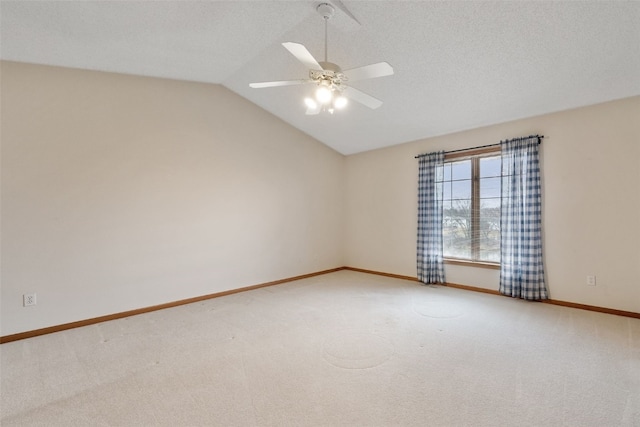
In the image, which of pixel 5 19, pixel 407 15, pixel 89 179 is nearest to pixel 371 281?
pixel 407 15

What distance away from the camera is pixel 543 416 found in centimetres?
169

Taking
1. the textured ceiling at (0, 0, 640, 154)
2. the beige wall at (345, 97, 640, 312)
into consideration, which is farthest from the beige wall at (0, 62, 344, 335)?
the beige wall at (345, 97, 640, 312)

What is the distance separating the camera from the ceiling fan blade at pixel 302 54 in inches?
75.3

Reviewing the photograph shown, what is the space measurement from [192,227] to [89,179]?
1231 mm

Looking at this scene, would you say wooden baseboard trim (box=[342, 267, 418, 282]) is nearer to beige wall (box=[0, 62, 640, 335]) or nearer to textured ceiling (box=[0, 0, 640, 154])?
beige wall (box=[0, 62, 640, 335])

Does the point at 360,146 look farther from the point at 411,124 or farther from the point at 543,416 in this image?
the point at 543,416

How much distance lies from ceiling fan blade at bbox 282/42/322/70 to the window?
325cm

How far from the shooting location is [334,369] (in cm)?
223

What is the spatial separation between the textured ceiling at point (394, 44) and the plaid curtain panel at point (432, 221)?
38.0 inches

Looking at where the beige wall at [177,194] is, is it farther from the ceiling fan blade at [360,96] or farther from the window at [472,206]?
the ceiling fan blade at [360,96]

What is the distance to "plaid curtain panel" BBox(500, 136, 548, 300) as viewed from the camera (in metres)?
3.78

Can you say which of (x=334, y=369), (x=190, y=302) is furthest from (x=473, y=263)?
(x=190, y=302)

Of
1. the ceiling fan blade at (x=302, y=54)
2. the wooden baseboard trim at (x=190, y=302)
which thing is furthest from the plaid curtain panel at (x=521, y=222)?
the ceiling fan blade at (x=302, y=54)

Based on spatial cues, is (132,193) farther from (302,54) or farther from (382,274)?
(382,274)
